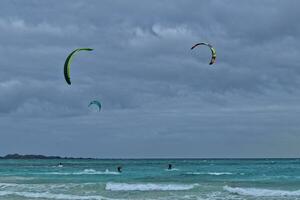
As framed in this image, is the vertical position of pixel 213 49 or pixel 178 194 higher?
pixel 213 49

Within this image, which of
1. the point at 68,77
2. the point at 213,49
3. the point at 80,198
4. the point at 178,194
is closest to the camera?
the point at 68,77

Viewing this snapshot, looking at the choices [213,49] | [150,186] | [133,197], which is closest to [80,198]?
[133,197]

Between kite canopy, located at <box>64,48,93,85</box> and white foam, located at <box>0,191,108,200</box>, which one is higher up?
kite canopy, located at <box>64,48,93,85</box>

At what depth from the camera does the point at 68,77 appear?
18.8 metres

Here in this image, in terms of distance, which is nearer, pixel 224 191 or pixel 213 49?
pixel 213 49

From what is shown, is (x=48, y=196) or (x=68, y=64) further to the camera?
(x=48, y=196)

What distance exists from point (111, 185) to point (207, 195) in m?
6.52

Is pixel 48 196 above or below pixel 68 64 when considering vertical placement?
below

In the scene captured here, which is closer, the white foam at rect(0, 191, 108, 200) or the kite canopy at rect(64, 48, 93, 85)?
the kite canopy at rect(64, 48, 93, 85)

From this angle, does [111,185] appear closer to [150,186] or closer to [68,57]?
[150,186]

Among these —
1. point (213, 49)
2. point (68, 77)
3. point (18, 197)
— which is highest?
point (213, 49)

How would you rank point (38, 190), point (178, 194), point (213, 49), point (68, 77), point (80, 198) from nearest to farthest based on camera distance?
point (68, 77) < point (213, 49) < point (80, 198) < point (178, 194) < point (38, 190)

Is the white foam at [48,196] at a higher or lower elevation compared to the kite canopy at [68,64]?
lower

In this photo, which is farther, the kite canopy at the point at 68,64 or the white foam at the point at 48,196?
the white foam at the point at 48,196
